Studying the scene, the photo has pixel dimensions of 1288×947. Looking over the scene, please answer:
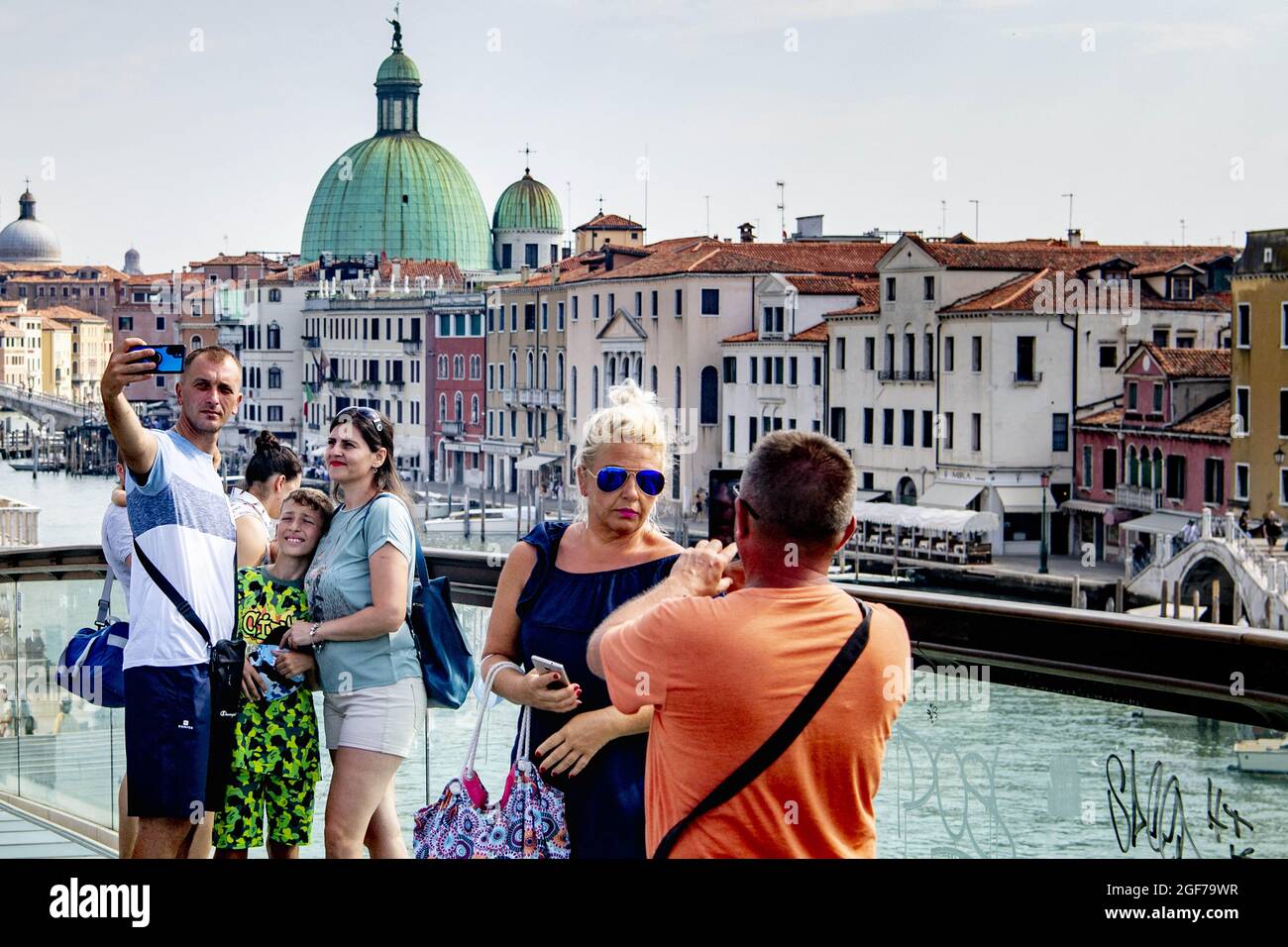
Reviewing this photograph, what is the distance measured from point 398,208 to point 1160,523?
31895 mm

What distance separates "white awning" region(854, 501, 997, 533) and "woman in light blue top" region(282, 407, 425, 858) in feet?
64.8

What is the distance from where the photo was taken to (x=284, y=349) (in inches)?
1743

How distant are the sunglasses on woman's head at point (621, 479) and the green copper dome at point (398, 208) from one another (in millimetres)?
47449

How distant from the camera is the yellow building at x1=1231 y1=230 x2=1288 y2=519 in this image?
19.3 m

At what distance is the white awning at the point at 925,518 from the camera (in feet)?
73.3

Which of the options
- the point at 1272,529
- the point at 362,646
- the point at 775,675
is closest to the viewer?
→ the point at 775,675

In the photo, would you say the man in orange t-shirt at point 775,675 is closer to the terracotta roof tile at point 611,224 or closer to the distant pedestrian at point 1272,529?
the distant pedestrian at point 1272,529

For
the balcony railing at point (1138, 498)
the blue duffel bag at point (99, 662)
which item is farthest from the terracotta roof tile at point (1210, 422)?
the blue duffel bag at point (99, 662)

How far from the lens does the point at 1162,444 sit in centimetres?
2120

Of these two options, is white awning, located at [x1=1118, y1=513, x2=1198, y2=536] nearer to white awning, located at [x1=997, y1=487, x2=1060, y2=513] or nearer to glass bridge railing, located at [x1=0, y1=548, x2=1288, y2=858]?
white awning, located at [x1=997, y1=487, x2=1060, y2=513]

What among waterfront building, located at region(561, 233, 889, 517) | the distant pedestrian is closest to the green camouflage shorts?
the distant pedestrian

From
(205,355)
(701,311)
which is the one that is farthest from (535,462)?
(205,355)

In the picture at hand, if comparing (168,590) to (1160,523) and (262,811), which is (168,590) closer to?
(262,811)
